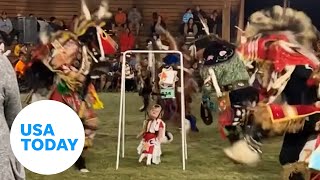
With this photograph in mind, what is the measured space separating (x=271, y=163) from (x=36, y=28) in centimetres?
742

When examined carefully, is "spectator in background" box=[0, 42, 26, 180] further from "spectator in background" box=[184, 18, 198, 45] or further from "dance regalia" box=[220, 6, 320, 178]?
"spectator in background" box=[184, 18, 198, 45]

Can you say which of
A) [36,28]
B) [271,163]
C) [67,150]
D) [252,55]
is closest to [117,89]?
[36,28]

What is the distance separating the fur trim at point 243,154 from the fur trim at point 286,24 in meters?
1.25


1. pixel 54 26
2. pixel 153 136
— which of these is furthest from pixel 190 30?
pixel 153 136

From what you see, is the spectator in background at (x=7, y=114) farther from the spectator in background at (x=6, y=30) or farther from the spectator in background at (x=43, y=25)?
the spectator in background at (x=6, y=30)

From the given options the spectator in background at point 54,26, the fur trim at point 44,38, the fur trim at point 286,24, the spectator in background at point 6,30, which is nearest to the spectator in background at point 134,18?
the spectator in background at point 54,26

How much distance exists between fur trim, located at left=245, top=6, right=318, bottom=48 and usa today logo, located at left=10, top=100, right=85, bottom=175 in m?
3.17

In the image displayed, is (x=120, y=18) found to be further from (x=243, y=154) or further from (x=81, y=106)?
(x=243, y=154)

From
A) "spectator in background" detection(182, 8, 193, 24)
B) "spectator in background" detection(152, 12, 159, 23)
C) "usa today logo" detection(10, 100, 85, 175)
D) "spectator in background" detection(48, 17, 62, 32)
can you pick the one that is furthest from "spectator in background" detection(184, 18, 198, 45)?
"usa today logo" detection(10, 100, 85, 175)

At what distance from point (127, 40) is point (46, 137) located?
9.98 metres

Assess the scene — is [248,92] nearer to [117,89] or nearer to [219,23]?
[219,23]

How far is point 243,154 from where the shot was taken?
6203mm

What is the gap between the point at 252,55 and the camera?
18.2ft

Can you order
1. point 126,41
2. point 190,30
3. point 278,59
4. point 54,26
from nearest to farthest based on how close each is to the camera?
point 278,59
point 54,26
point 190,30
point 126,41
